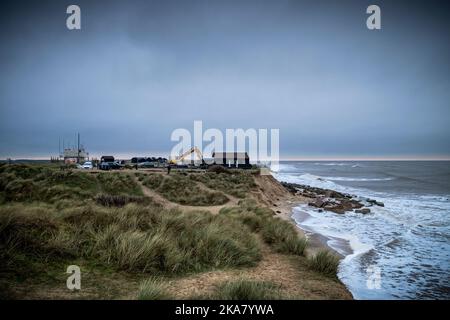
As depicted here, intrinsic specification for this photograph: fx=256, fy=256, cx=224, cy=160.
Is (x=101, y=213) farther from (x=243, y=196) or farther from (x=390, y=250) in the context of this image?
(x=243, y=196)

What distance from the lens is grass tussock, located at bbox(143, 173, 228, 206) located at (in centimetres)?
2089

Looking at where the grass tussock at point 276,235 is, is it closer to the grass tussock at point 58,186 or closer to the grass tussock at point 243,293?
the grass tussock at point 243,293

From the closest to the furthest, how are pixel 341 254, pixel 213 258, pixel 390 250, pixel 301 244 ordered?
pixel 213 258 → pixel 301 244 → pixel 341 254 → pixel 390 250

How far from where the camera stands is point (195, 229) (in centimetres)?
827

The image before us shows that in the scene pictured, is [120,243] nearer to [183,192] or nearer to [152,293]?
[152,293]

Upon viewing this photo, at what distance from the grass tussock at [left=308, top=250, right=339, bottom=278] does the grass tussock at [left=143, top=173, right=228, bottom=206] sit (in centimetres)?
1361

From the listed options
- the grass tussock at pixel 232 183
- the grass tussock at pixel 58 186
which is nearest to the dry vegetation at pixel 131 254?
the grass tussock at pixel 58 186

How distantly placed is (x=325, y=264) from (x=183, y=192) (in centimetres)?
1715

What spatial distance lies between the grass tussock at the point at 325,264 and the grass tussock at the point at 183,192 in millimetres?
13605

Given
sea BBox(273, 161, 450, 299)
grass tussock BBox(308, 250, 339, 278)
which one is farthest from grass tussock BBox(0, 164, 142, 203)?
sea BBox(273, 161, 450, 299)

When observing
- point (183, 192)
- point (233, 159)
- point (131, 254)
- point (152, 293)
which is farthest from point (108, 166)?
point (152, 293)

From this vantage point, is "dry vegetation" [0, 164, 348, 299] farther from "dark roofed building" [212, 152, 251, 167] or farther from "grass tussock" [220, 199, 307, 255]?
"dark roofed building" [212, 152, 251, 167]
